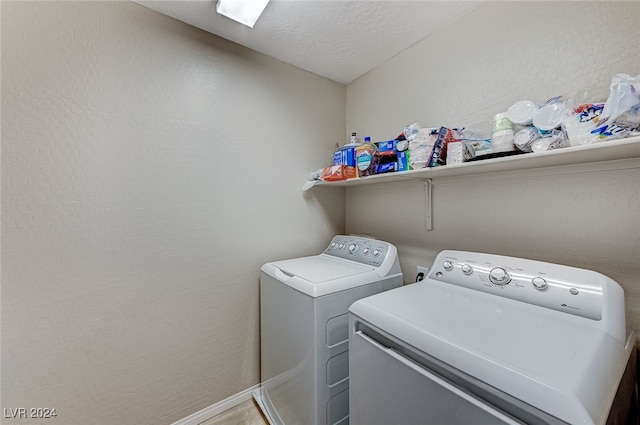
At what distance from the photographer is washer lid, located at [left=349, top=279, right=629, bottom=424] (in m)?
0.52

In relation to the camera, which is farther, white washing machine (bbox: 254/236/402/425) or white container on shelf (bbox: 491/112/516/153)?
white washing machine (bbox: 254/236/402/425)

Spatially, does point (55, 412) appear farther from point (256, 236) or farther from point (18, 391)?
point (256, 236)

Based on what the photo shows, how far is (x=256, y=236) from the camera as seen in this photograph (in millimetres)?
1708

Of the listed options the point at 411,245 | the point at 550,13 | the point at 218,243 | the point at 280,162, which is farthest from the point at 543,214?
the point at 218,243

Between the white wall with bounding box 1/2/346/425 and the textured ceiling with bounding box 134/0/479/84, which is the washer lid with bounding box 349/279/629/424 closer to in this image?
the white wall with bounding box 1/2/346/425

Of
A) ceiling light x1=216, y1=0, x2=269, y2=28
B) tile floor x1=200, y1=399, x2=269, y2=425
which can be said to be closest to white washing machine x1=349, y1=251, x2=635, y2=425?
tile floor x1=200, y1=399, x2=269, y2=425

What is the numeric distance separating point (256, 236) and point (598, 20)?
194 cm

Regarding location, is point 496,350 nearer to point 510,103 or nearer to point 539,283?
point 539,283

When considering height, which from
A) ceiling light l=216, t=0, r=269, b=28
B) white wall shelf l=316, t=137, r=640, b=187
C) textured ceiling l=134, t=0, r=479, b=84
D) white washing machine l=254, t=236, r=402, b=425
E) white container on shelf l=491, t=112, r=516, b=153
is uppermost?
textured ceiling l=134, t=0, r=479, b=84

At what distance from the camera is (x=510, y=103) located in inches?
49.1

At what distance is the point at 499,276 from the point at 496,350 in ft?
1.54

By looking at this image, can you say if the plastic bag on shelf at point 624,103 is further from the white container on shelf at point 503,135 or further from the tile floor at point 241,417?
the tile floor at point 241,417

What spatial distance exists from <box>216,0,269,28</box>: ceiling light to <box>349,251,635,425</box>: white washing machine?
153cm

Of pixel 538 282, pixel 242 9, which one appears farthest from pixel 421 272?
pixel 242 9
